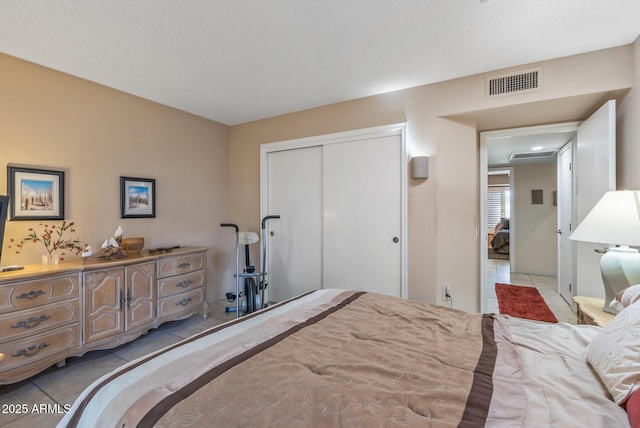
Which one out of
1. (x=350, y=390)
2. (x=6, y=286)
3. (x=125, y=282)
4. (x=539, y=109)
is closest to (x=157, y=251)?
(x=125, y=282)

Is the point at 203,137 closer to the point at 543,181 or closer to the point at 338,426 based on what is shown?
the point at 338,426

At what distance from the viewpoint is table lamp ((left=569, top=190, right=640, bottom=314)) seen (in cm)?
156

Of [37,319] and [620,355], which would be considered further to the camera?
[37,319]

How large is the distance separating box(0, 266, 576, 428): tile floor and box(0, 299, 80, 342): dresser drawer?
416 mm

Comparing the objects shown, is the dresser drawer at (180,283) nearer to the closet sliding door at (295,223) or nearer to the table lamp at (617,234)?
the closet sliding door at (295,223)

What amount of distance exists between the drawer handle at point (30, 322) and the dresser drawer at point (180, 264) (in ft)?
2.88

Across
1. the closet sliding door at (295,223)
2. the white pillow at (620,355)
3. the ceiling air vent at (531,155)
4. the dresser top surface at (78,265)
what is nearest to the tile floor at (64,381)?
the dresser top surface at (78,265)

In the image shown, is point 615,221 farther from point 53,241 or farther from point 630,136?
point 53,241

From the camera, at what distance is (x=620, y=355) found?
0.92 metres

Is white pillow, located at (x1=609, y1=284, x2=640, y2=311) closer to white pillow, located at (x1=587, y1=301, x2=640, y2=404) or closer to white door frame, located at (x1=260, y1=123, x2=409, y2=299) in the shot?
white pillow, located at (x1=587, y1=301, x2=640, y2=404)

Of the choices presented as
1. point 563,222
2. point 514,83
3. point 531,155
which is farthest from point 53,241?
point 531,155

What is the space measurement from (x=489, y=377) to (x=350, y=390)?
49 cm

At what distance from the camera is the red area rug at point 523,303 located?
128 inches

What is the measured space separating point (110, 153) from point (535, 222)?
266 inches
